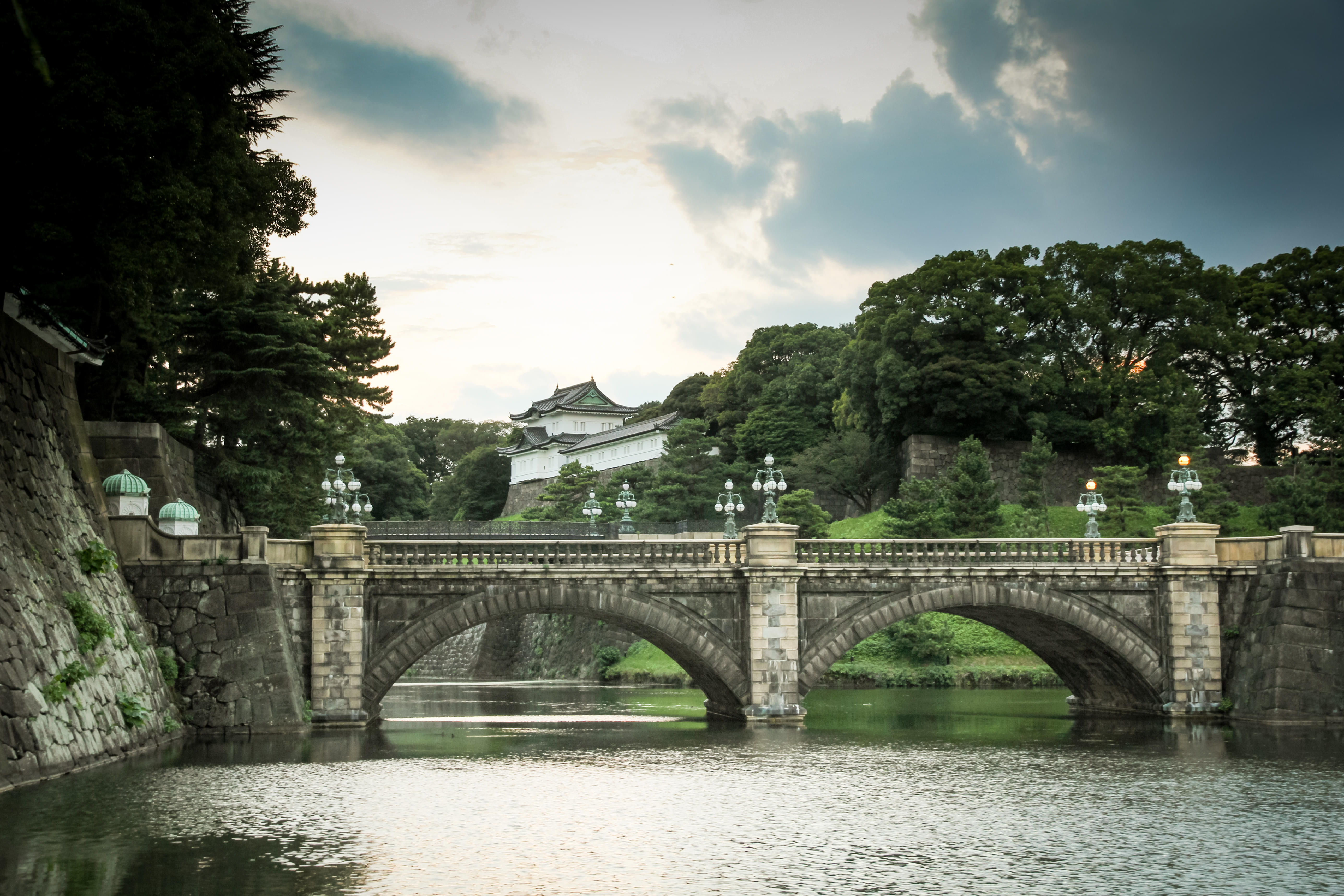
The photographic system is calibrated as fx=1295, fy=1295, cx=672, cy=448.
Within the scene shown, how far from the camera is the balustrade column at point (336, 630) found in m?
34.8

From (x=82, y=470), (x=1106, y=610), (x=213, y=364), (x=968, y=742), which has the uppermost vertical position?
(x=213, y=364)

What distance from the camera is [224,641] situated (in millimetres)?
32656

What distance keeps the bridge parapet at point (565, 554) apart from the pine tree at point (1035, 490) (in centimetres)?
3033

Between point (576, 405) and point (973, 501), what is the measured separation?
66807 mm

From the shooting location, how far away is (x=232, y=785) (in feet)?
79.4

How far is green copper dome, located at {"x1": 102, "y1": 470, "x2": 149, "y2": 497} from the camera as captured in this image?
34250 mm

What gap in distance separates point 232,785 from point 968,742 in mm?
18681

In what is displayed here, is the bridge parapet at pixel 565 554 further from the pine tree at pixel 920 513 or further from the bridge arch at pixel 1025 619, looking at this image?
the pine tree at pixel 920 513

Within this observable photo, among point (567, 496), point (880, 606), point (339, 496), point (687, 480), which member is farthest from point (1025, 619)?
point (567, 496)

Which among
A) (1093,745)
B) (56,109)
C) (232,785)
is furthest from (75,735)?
(1093,745)

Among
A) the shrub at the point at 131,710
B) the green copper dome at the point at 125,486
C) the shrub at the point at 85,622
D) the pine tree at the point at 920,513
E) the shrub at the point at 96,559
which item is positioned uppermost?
the pine tree at the point at 920,513

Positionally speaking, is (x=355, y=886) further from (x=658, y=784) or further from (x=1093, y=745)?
(x=1093, y=745)

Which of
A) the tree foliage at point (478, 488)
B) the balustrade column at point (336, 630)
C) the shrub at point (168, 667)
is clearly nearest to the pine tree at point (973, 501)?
the balustrade column at point (336, 630)

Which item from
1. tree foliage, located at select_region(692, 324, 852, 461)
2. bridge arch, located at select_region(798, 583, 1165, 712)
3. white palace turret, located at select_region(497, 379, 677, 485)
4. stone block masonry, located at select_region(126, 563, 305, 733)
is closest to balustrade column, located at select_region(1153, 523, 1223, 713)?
bridge arch, located at select_region(798, 583, 1165, 712)
